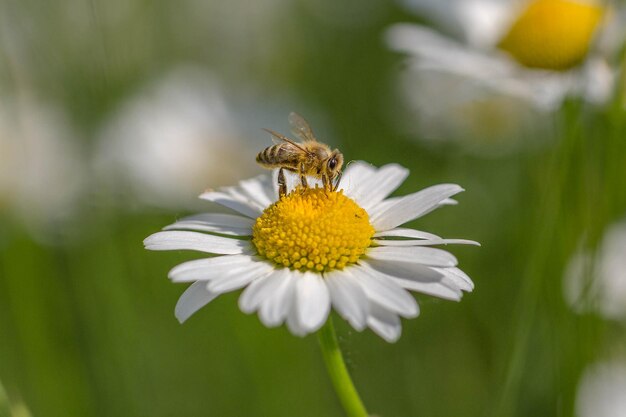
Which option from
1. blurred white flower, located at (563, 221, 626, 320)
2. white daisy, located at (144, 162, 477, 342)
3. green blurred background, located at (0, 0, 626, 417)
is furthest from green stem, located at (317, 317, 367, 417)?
blurred white flower, located at (563, 221, 626, 320)

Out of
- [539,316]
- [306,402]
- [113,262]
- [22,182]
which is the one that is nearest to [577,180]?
[539,316]

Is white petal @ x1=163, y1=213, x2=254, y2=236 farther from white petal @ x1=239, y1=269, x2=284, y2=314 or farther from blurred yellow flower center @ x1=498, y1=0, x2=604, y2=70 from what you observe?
blurred yellow flower center @ x1=498, y1=0, x2=604, y2=70

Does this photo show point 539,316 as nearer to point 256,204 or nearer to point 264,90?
point 256,204

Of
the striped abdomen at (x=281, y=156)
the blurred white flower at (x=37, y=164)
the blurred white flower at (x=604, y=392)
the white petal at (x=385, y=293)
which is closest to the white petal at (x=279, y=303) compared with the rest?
the white petal at (x=385, y=293)

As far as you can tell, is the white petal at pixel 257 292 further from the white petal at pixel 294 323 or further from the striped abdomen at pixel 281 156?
the striped abdomen at pixel 281 156

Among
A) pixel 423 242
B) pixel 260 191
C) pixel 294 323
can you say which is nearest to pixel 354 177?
pixel 260 191

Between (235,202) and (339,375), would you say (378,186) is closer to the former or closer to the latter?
(235,202)

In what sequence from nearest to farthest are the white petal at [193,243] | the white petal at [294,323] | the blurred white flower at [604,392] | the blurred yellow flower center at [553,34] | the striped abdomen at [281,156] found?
1. the white petal at [294,323]
2. the white petal at [193,243]
3. the striped abdomen at [281,156]
4. the blurred white flower at [604,392]
5. the blurred yellow flower center at [553,34]

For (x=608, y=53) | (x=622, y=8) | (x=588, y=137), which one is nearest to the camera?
(x=588, y=137)
